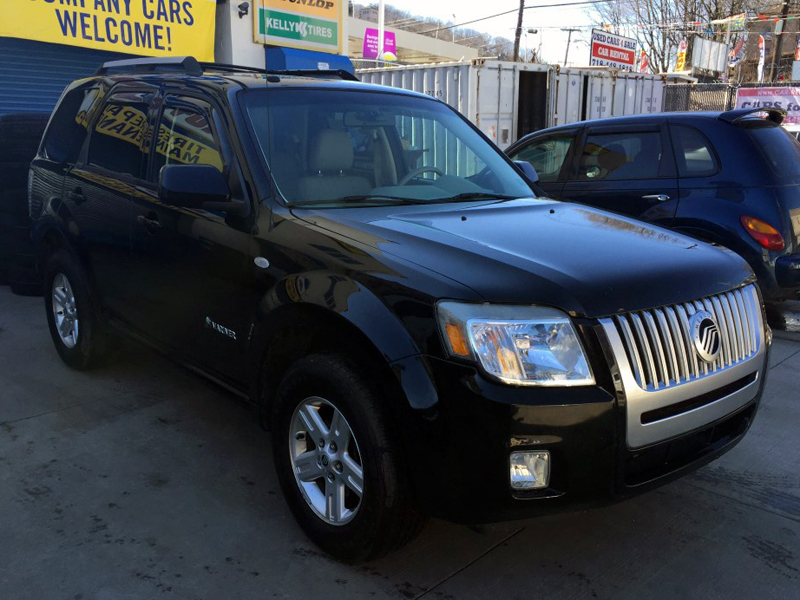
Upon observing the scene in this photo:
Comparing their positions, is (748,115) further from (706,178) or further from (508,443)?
(508,443)

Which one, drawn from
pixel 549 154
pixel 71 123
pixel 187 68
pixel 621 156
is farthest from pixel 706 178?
pixel 71 123

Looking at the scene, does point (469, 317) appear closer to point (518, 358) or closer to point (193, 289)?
point (518, 358)

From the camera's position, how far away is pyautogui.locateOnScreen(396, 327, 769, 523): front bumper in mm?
2398

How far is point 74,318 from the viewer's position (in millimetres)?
5000

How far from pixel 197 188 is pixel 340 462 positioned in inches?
52.7

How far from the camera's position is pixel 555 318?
2.47 metres

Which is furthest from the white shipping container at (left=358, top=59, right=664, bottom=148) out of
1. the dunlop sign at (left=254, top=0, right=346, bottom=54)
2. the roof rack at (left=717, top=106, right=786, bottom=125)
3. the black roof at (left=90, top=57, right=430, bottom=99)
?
the black roof at (left=90, top=57, right=430, bottom=99)

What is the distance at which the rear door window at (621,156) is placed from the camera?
21.4 ft

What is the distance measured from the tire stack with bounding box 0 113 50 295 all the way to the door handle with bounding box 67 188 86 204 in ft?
9.36

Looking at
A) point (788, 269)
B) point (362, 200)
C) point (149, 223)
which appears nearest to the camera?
point (362, 200)

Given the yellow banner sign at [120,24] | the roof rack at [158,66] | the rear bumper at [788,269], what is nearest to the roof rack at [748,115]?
the rear bumper at [788,269]

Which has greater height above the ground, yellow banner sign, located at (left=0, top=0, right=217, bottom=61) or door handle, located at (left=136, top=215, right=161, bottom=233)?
yellow banner sign, located at (left=0, top=0, right=217, bottom=61)

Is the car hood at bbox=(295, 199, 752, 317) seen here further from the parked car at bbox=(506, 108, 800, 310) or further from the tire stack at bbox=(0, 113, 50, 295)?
the tire stack at bbox=(0, 113, 50, 295)

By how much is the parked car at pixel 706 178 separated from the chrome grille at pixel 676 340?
10.3ft
